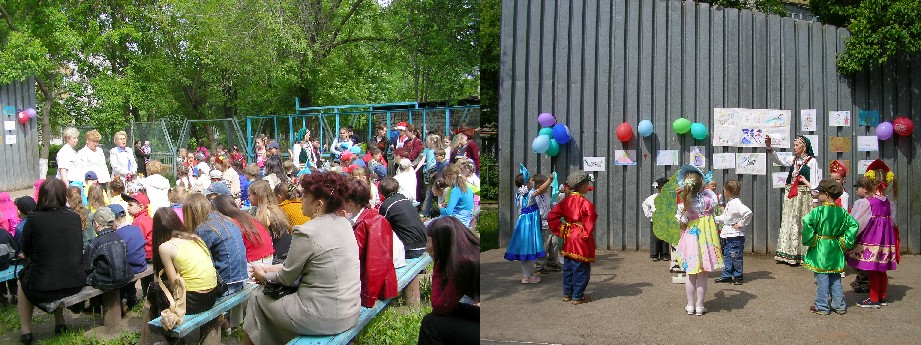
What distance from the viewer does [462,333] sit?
5.81ft

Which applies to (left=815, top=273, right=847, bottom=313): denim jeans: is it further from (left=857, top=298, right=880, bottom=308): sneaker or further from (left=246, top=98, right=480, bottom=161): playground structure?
(left=246, top=98, right=480, bottom=161): playground structure

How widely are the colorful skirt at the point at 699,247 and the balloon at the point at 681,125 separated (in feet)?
1.90

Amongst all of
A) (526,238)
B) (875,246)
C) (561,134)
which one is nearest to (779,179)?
(875,246)

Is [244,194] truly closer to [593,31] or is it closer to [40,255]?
[40,255]

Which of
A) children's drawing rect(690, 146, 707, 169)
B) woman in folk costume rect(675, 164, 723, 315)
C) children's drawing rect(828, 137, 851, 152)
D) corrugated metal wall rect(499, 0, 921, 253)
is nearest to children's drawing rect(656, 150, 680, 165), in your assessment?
corrugated metal wall rect(499, 0, 921, 253)

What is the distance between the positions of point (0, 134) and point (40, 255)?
35 centimetres

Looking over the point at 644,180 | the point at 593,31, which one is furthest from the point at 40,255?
the point at 644,180

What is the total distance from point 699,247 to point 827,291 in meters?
1.00

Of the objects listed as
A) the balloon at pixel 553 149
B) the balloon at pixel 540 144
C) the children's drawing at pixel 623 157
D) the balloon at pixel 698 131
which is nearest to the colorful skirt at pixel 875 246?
the balloon at pixel 698 131

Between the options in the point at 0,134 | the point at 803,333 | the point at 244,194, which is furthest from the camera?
the point at 803,333

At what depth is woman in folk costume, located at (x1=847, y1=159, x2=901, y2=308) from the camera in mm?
5113

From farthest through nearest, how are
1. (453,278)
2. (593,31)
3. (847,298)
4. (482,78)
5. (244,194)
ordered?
(847,298) → (593,31) → (244,194) → (453,278) → (482,78)

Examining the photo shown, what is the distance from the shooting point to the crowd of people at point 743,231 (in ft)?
13.0

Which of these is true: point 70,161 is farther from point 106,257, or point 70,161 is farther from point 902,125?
point 902,125
